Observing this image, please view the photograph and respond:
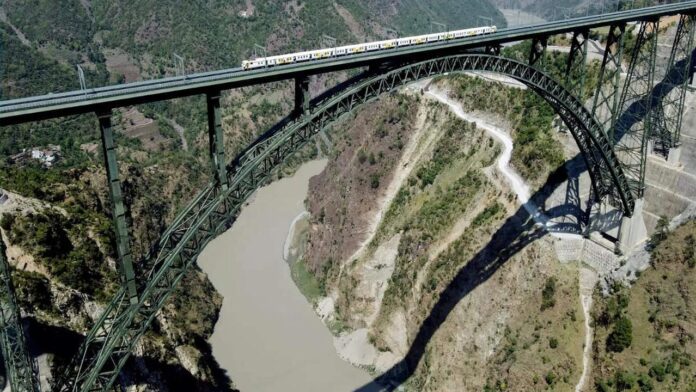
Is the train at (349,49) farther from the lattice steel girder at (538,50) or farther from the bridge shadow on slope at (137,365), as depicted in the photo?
the bridge shadow on slope at (137,365)

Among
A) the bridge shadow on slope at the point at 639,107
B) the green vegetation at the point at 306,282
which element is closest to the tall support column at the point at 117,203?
the green vegetation at the point at 306,282

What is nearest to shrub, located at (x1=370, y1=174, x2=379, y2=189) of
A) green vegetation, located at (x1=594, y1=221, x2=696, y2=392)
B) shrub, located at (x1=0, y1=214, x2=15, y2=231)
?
green vegetation, located at (x1=594, y1=221, x2=696, y2=392)

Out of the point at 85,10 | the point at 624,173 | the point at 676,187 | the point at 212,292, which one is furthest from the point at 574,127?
the point at 85,10

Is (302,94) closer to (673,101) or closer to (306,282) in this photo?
(673,101)

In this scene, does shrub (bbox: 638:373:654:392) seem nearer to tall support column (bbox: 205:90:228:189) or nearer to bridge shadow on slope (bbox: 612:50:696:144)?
bridge shadow on slope (bbox: 612:50:696:144)

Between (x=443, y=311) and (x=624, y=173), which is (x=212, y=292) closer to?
(x=443, y=311)
